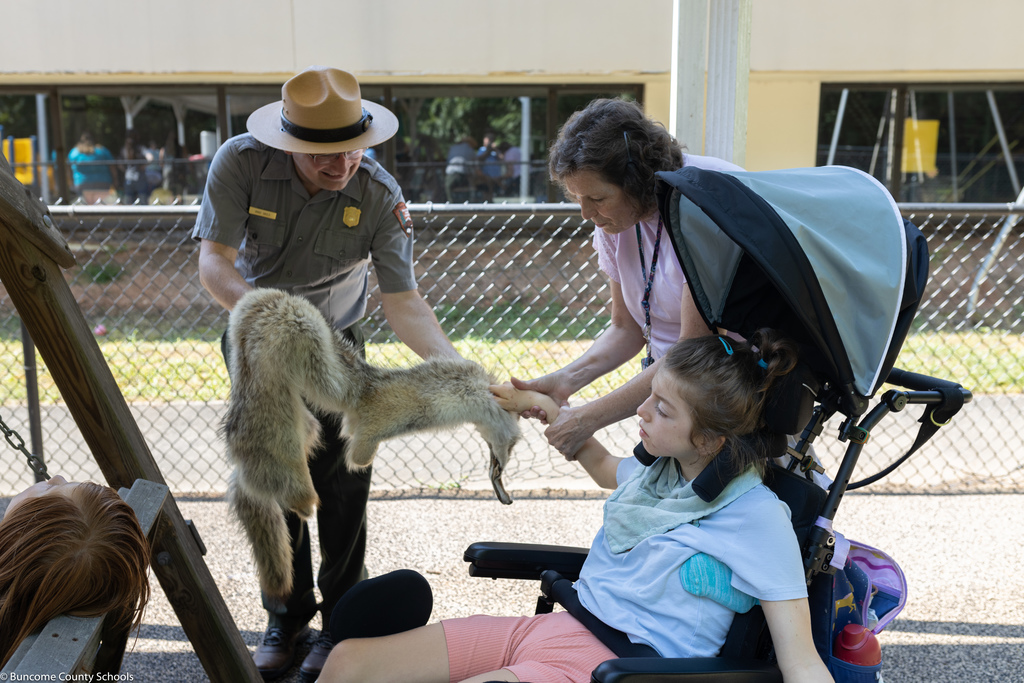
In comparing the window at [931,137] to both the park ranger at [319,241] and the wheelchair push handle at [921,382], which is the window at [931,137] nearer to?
the park ranger at [319,241]

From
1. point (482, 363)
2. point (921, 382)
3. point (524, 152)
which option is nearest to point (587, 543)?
point (482, 363)

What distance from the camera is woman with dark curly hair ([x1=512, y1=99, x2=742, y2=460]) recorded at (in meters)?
2.14

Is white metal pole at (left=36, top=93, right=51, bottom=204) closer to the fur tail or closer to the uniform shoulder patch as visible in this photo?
the uniform shoulder patch

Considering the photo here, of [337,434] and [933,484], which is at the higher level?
[337,434]

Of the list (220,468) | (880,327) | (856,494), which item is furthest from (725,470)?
(220,468)

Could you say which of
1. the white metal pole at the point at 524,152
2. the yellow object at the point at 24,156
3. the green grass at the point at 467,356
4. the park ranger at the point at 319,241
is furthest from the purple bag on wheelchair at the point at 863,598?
the yellow object at the point at 24,156

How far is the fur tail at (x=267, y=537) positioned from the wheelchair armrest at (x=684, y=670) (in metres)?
1.34

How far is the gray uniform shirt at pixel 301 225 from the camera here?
277cm

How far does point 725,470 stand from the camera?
1.83 m

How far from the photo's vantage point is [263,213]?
281 centimetres

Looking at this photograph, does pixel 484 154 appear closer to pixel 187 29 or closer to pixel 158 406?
pixel 187 29

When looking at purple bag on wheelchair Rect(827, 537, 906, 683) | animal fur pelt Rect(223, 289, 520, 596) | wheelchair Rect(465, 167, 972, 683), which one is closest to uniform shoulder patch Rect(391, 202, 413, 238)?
animal fur pelt Rect(223, 289, 520, 596)

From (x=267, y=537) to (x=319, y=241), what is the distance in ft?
3.49

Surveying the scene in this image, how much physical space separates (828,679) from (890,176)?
36.1 feet
